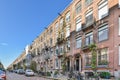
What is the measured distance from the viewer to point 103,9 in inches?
1454

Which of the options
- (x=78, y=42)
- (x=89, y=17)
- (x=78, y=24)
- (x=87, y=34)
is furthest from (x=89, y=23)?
(x=78, y=42)

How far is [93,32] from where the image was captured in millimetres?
39469

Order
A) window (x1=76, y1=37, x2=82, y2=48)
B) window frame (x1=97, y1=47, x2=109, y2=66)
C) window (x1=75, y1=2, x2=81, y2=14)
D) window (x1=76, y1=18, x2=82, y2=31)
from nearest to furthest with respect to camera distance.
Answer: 1. window frame (x1=97, y1=47, x2=109, y2=66)
2. window (x1=76, y1=37, x2=82, y2=48)
3. window (x1=76, y1=18, x2=82, y2=31)
4. window (x1=75, y1=2, x2=81, y2=14)

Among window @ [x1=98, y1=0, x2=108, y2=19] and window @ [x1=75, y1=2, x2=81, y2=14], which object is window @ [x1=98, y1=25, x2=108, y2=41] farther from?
window @ [x1=75, y1=2, x2=81, y2=14]

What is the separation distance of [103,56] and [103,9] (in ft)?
22.0

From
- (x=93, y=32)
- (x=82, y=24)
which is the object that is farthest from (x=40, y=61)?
(x=93, y=32)

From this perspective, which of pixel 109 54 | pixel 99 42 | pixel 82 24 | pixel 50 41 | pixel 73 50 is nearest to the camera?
pixel 109 54

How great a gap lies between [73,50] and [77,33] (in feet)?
13.1

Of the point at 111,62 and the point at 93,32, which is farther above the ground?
the point at 93,32

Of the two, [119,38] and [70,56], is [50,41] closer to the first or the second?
[70,56]

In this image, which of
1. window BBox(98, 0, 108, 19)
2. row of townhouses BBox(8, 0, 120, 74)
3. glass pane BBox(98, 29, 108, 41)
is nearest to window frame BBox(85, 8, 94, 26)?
row of townhouses BBox(8, 0, 120, 74)

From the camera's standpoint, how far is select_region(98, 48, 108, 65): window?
3538 cm

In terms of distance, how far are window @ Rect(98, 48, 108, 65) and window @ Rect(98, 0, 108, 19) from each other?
16.1 ft

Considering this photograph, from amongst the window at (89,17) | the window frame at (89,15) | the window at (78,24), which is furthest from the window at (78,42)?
the window at (89,17)
